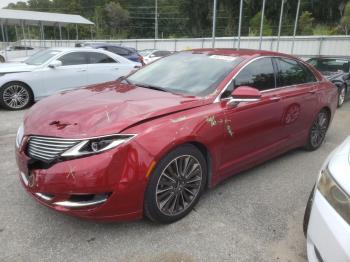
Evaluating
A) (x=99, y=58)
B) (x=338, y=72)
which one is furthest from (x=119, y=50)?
(x=338, y=72)

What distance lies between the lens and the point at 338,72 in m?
9.64

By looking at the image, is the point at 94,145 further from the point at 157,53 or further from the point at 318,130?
the point at 157,53

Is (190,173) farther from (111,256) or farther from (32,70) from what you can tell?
(32,70)

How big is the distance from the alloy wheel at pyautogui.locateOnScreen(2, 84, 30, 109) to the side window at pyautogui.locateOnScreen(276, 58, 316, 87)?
582 cm

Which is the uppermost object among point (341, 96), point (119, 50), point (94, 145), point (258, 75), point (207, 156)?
point (258, 75)

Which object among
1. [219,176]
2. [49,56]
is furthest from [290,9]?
[219,176]

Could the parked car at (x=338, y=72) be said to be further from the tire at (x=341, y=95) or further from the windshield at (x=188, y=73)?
the windshield at (x=188, y=73)

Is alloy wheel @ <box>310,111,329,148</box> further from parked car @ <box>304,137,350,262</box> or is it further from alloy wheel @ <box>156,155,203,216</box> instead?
parked car @ <box>304,137,350,262</box>

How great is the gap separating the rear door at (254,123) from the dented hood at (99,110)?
48cm

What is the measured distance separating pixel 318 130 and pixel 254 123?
6.69ft

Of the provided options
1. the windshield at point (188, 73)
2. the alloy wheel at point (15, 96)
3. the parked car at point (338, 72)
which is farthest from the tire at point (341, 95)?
the alloy wheel at point (15, 96)

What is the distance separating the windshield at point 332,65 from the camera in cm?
1009

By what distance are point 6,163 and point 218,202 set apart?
2.79 m

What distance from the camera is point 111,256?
8.59 ft
